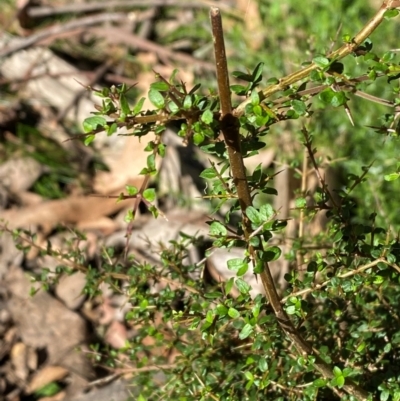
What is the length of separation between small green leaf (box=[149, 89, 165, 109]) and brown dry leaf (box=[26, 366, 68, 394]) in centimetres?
261

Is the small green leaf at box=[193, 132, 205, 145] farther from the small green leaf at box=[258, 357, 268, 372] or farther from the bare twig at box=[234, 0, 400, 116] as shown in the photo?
the small green leaf at box=[258, 357, 268, 372]

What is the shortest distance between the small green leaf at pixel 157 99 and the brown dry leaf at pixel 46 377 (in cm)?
261

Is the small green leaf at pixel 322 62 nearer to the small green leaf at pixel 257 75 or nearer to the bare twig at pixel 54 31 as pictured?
the small green leaf at pixel 257 75

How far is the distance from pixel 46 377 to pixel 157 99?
2.70 m


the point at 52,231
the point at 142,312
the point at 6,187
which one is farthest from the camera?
the point at 6,187

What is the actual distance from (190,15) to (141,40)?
0.50 meters

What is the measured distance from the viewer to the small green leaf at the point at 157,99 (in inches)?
53.6

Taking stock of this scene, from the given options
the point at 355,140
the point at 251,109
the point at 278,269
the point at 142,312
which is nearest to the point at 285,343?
the point at 142,312

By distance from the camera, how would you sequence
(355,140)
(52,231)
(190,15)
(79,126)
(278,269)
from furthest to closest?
(190,15) < (79,126) < (52,231) < (355,140) < (278,269)

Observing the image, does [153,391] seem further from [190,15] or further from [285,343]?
[190,15]

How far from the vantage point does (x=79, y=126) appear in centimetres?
487

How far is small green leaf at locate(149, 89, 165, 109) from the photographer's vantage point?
4.47 feet

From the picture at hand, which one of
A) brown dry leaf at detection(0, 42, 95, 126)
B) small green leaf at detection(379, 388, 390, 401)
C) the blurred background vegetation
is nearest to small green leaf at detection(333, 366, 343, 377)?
small green leaf at detection(379, 388, 390, 401)

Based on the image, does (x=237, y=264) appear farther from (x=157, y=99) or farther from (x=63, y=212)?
(x=63, y=212)
